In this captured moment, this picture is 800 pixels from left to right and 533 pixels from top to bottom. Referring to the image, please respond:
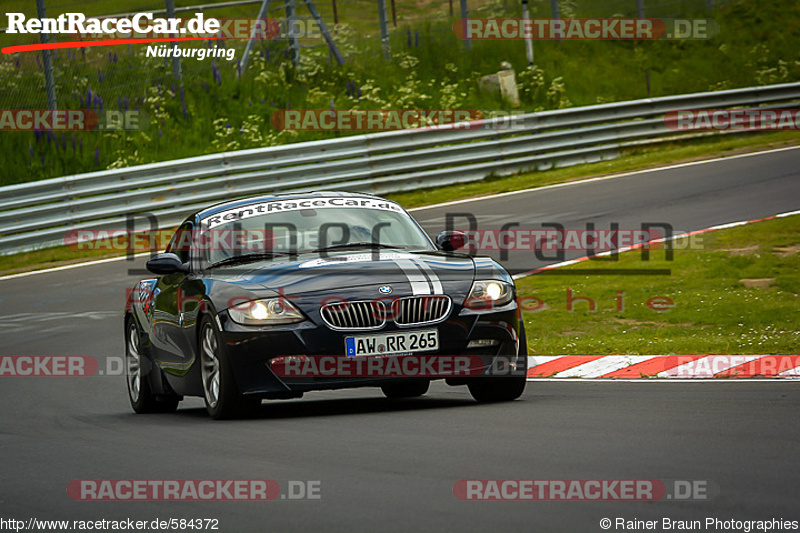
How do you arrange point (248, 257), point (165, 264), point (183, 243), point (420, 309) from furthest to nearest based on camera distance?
point (183, 243), point (165, 264), point (248, 257), point (420, 309)

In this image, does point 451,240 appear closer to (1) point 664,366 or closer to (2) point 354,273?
(2) point 354,273

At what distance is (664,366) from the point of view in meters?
9.23

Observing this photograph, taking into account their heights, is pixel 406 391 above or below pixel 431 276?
below

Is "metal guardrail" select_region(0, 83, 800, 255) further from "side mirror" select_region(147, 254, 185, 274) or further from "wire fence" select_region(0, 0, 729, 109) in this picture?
"side mirror" select_region(147, 254, 185, 274)

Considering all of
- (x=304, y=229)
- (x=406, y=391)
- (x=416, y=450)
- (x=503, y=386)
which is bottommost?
(x=406, y=391)

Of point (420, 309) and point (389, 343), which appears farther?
point (420, 309)

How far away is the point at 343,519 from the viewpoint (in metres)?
4.52

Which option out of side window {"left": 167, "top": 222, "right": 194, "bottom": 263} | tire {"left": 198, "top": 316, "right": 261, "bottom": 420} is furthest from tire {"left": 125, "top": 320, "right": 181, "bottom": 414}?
tire {"left": 198, "top": 316, "right": 261, "bottom": 420}

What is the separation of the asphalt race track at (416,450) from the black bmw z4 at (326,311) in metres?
0.26

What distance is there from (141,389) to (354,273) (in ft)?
8.53

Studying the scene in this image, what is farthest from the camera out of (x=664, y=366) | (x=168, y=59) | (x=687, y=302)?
(x=168, y=59)

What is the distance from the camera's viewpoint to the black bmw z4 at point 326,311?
7137mm

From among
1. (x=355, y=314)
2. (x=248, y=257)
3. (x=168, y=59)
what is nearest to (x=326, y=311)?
(x=355, y=314)

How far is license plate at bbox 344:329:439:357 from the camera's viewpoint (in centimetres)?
712
